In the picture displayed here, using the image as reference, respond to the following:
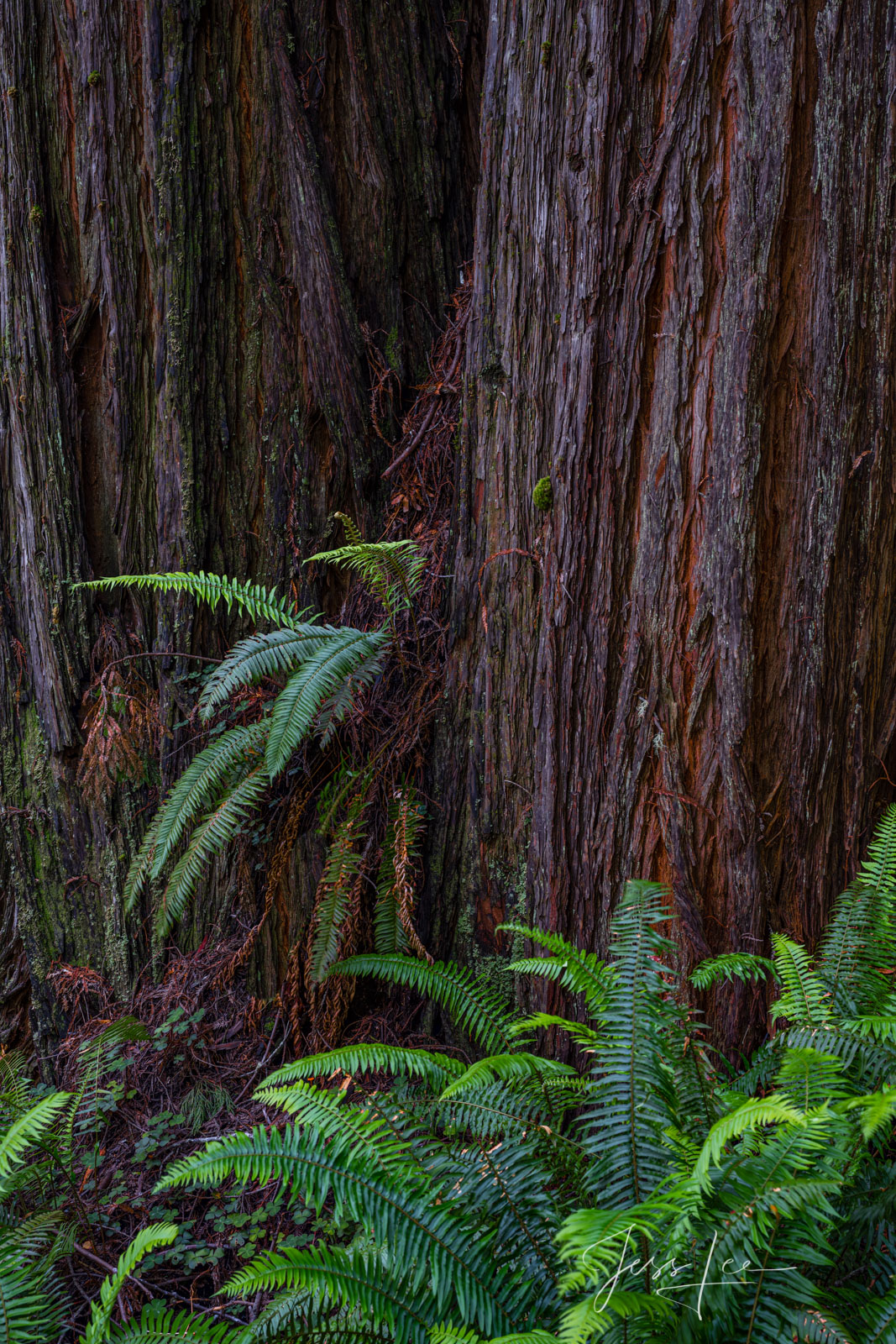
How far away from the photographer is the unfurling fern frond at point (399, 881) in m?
2.66

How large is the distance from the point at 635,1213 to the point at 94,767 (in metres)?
2.61

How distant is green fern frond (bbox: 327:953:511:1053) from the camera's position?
237 cm

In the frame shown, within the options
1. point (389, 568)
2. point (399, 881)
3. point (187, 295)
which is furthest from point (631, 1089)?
point (187, 295)

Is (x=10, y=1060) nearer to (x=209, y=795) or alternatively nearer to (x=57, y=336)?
(x=209, y=795)

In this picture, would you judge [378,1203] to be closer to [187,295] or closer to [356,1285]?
[356,1285]

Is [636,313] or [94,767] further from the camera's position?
[94,767]

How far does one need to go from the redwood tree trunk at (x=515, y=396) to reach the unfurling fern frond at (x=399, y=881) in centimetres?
12

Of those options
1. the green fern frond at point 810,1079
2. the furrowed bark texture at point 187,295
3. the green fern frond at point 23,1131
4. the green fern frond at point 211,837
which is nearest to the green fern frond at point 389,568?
the furrowed bark texture at point 187,295

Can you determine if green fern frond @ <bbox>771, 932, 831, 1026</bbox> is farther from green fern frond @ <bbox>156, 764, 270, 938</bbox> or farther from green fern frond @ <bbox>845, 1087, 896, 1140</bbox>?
green fern frond @ <bbox>156, 764, 270, 938</bbox>

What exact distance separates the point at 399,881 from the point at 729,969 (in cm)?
104

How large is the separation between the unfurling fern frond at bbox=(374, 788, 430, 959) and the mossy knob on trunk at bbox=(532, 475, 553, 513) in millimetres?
1043

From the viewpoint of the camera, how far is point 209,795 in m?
2.93

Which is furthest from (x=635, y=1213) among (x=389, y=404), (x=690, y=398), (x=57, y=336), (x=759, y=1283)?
(x=57, y=336)

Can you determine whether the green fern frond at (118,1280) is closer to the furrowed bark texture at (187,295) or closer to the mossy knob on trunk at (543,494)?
the furrowed bark texture at (187,295)
